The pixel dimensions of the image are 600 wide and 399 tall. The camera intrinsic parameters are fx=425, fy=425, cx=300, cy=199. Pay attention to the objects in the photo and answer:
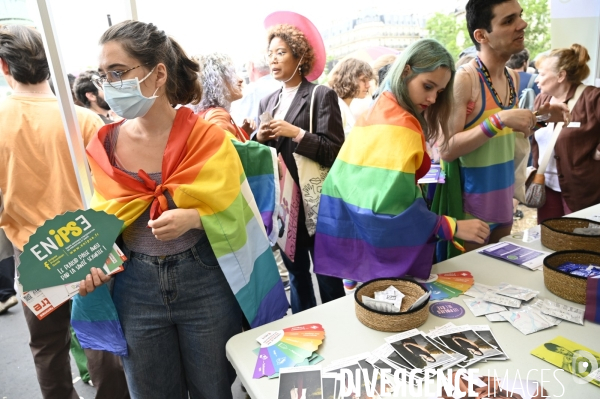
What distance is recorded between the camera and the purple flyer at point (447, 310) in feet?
4.38

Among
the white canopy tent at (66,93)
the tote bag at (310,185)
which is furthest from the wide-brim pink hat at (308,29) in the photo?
the white canopy tent at (66,93)

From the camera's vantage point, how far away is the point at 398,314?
1249 mm

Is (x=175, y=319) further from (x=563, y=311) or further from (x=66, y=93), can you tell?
(x=563, y=311)

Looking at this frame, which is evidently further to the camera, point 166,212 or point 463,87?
point 463,87

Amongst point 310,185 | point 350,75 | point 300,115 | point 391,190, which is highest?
point 350,75

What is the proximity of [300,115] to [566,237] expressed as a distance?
1.35 metres

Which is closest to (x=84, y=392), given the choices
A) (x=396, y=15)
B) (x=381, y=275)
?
(x=381, y=275)

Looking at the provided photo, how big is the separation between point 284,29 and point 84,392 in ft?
7.78

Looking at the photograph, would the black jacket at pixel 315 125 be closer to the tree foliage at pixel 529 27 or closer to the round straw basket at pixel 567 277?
the round straw basket at pixel 567 277

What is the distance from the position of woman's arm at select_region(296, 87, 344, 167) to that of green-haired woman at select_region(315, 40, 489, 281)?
40 centimetres

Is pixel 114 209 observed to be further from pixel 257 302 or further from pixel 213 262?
pixel 257 302

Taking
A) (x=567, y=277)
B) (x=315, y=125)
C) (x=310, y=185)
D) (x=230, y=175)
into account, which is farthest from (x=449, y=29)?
Result: (x=230, y=175)

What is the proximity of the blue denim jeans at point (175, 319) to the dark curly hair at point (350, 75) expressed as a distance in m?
2.94

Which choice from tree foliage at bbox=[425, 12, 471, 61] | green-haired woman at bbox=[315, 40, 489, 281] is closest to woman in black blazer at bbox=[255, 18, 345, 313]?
green-haired woman at bbox=[315, 40, 489, 281]
